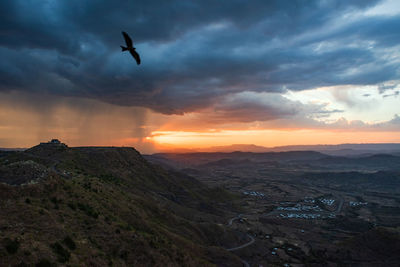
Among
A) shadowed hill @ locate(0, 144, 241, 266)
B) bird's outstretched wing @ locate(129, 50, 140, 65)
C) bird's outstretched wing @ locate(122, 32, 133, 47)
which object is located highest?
bird's outstretched wing @ locate(122, 32, 133, 47)

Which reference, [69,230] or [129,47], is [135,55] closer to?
[129,47]

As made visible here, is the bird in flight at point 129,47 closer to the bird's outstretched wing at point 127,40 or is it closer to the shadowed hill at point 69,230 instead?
the bird's outstretched wing at point 127,40

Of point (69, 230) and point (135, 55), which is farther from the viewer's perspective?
point (69, 230)

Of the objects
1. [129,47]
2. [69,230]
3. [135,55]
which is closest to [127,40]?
[129,47]

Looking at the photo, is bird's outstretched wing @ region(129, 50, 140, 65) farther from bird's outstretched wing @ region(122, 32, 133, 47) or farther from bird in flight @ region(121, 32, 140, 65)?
bird's outstretched wing @ region(122, 32, 133, 47)

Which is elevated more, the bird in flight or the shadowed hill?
the bird in flight

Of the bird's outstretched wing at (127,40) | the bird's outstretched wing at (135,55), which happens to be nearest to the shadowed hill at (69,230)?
the bird's outstretched wing at (135,55)

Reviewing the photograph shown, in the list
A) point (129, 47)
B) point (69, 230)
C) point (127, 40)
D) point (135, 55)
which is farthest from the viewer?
point (69, 230)

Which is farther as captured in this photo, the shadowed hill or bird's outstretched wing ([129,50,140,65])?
the shadowed hill

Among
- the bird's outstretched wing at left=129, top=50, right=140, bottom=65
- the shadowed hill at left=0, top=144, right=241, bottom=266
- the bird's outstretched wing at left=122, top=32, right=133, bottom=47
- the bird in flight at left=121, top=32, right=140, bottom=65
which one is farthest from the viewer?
the shadowed hill at left=0, top=144, right=241, bottom=266

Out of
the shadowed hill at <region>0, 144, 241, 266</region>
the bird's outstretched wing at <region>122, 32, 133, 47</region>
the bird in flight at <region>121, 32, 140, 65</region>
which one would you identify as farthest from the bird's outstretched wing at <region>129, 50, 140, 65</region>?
the shadowed hill at <region>0, 144, 241, 266</region>

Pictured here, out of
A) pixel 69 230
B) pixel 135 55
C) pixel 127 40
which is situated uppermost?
pixel 127 40

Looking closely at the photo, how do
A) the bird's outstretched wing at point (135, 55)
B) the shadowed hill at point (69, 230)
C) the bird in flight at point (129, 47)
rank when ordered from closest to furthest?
the bird in flight at point (129, 47), the bird's outstretched wing at point (135, 55), the shadowed hill at point (69, 230)
